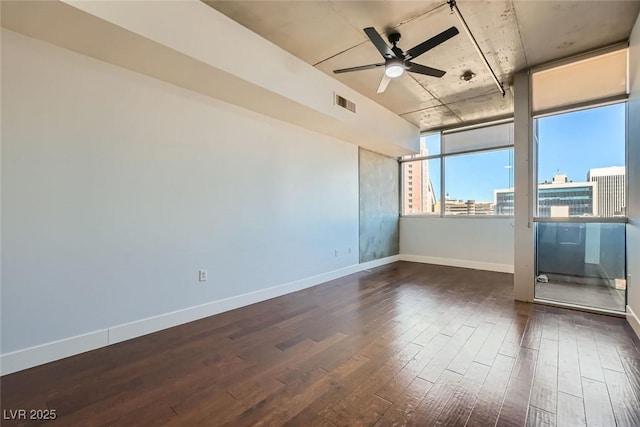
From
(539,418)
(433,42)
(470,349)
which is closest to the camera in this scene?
(539,418)

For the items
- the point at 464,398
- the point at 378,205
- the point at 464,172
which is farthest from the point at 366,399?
the point at 464,172

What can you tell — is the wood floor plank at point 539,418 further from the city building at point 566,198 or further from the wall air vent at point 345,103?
the wall air vent at point 345,103

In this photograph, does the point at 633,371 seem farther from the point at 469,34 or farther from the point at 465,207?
the point at 465,207

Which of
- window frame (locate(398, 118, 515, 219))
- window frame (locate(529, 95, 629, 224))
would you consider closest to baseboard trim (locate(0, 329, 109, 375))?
window frame (locate(529, 95, 629, 224))

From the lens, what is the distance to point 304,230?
4.54 m

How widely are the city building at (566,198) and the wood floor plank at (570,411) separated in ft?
8.42

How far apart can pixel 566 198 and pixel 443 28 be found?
2599 mm

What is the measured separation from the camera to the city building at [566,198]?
3424mm

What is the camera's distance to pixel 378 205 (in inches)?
248

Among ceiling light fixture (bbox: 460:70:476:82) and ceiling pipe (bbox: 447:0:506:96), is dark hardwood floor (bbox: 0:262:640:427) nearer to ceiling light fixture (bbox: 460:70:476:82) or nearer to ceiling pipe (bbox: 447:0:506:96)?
ceiling pipe (bbox: 447:0:506:96)

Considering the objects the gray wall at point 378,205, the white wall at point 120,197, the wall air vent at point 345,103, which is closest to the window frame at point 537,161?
the wall air vent at point 345,103

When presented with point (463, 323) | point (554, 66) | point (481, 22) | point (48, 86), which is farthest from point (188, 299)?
point (554, 66)

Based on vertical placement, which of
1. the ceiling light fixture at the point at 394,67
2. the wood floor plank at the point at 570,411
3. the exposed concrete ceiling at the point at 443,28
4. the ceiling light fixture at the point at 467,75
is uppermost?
the ceiling light fixture at the point at 467,75

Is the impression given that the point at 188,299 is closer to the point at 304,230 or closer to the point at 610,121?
the point at 304,230
